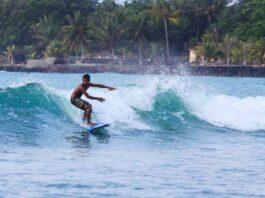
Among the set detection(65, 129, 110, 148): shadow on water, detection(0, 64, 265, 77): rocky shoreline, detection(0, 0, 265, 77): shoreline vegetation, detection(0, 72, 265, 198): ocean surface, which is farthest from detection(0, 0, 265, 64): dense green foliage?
detection(65, 129, 110, 148): shadow on water

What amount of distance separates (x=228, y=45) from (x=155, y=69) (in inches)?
623

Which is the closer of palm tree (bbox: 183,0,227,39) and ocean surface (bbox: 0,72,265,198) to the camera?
ocean surface (bbox: 0,72,265,198)

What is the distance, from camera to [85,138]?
18547 millimetres

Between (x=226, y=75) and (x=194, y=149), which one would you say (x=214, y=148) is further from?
(x=226, y=75)

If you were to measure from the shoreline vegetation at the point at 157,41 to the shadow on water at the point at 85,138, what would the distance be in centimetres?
8052

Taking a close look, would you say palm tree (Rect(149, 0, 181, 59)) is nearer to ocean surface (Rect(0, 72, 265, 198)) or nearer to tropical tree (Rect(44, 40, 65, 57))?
tropical tree (Rect(44, 40, 65, 57))

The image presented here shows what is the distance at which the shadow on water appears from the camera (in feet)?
57.4

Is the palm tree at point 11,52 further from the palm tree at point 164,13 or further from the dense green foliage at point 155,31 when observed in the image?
the palm tree at point 164,13

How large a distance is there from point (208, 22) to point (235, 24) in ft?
16.0

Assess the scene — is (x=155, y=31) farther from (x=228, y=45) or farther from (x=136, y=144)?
(x=136, y=144)

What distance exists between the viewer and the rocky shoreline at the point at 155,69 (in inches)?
3944

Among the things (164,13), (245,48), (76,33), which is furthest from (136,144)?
(76,33)

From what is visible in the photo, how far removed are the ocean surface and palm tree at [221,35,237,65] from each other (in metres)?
72.1

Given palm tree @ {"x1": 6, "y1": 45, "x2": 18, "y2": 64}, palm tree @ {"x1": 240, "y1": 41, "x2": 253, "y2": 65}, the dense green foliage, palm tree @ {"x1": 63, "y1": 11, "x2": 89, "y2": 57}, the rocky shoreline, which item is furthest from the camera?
palm tree @ {"x1": 6, "y1": 45, "x2": 18, "y2": 64}
